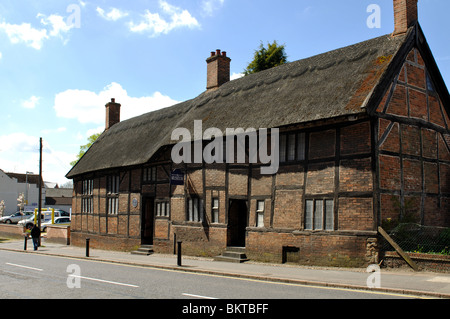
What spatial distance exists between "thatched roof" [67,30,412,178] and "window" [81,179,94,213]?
260 cm

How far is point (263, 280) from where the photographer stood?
1200 centimetres

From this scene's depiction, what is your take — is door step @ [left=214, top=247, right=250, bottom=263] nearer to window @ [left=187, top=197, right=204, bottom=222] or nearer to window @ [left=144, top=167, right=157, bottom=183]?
window @ [left=187, top=197, right=204, bottom=222]

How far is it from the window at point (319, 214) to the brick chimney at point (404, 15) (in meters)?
6.96

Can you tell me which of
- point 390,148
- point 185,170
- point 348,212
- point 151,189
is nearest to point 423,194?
point 390,148

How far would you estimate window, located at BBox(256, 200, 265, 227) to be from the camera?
53.3 feet

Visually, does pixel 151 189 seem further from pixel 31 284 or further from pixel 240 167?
pixel 31 284

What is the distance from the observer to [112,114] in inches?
1364

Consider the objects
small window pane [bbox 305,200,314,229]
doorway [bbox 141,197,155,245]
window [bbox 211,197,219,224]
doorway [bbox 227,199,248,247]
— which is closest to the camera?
small window pane [bbox 305,200,314,229]

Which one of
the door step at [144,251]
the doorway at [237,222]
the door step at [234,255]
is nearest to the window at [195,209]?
the doorway at [237,222]

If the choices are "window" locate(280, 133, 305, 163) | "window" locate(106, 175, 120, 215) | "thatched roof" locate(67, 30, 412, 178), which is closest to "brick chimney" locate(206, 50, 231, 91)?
"thatched roof" locate(67, 30, 412, 178)

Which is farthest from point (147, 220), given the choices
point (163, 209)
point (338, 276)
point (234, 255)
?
point (338, 276)

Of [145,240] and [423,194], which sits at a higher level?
[423,194]
